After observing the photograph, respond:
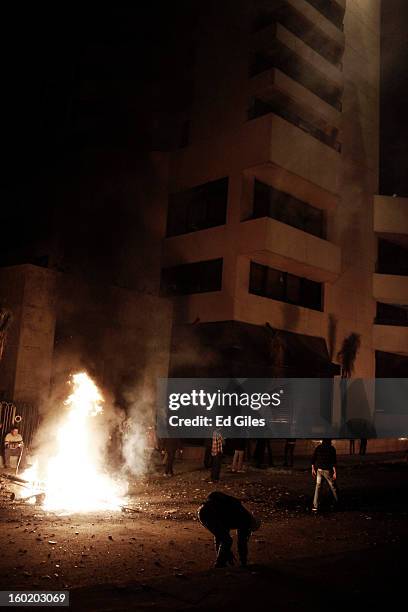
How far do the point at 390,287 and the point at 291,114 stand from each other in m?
10.9

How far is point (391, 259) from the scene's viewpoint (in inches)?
1291

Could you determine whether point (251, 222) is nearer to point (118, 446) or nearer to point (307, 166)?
point (307, 166)

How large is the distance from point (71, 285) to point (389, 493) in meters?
11.6

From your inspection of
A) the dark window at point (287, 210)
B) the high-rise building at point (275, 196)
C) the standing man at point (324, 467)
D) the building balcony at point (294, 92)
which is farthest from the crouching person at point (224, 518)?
the building balcony at point (294, 92)

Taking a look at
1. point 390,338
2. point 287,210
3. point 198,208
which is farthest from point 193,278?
point 390,338

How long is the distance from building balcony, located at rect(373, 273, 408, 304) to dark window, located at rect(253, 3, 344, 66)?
1199 centimetres

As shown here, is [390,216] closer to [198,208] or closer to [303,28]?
[303,28]

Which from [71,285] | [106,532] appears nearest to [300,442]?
[71,285]

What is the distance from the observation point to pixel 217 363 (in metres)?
24.6

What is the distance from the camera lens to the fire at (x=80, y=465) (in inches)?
438

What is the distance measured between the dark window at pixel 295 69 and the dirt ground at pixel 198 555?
20907 millimetres

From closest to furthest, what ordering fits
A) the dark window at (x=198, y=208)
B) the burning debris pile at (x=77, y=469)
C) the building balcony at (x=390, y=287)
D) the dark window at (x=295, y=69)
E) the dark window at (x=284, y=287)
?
the burning debris pile at (x=77, y=469)
the dark window at (x=284, y=287)
the dark window at (x=198, y=208)
the dark window at (x=295, y=69)
the building balcony at (x=390, y=287)

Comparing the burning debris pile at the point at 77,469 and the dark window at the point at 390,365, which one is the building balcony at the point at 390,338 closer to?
the dark window at the point at 390,365

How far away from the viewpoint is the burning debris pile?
1111 cm
